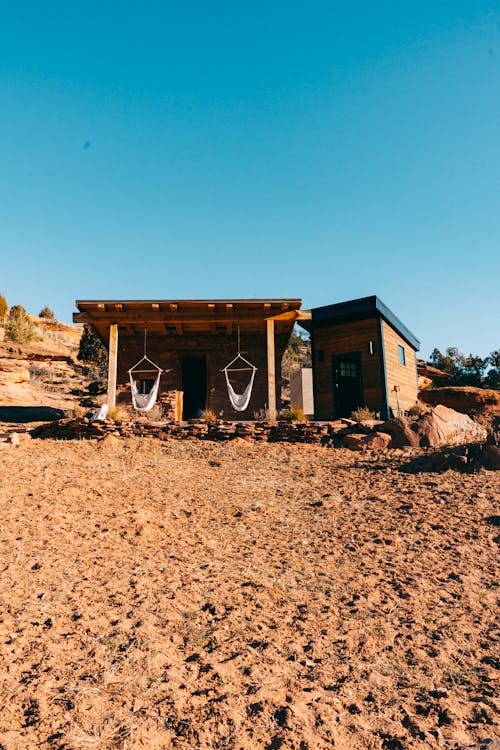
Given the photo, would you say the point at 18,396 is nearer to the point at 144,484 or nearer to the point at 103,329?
the point at 103,329

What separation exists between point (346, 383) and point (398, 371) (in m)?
1.89

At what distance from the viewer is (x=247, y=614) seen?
3.77 metres

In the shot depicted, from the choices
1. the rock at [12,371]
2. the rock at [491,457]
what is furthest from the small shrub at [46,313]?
the rock at [491,457]

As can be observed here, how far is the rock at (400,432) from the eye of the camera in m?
9.70

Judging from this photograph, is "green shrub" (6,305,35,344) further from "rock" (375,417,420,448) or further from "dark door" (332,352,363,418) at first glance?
"rock" (375,417,420,448)

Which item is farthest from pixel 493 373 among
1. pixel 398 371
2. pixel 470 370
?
pixel 398 371

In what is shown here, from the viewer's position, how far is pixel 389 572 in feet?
15.0

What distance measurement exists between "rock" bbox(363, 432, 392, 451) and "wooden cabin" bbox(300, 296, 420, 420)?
302cm

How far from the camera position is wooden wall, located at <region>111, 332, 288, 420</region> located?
536 inches

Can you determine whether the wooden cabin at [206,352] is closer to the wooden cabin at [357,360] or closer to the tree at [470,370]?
the wooden cabin at [357,360]

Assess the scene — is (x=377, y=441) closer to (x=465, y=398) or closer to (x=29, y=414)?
(x=465, y=398)

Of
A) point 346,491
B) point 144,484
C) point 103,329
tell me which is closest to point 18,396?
point 103,329

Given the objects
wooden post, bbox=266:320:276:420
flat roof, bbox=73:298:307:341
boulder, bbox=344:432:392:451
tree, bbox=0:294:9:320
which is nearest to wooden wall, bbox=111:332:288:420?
flat roof, bbox=73:298:307:341

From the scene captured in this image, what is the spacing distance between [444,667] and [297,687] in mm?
1065
